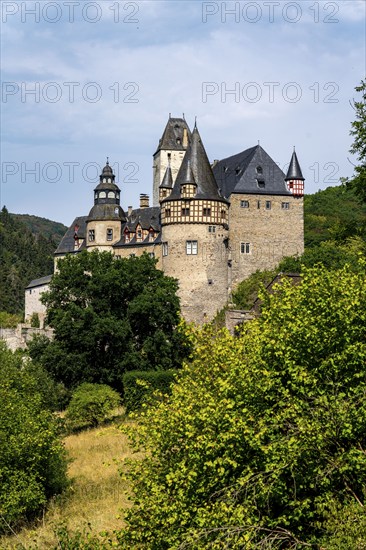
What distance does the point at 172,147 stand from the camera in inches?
2936

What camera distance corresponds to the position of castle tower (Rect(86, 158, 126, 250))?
69.3m

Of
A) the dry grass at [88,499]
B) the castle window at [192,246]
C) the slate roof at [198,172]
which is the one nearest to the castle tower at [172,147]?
the slate roof at [198,172]

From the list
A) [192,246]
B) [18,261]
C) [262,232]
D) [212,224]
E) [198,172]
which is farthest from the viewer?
[18,261]

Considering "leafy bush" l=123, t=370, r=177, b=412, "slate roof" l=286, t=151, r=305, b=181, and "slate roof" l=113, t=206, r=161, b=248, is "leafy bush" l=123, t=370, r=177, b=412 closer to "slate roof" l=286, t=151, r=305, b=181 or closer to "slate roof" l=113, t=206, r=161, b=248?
"slate roof" l=113, t=206, r=161, b=248

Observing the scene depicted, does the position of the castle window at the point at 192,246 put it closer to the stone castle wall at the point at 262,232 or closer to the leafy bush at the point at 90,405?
the stone castle wall at the point at 262,232

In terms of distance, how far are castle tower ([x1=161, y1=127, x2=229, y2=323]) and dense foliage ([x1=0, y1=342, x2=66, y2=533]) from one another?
31.4 m

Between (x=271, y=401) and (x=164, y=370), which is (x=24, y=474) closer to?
(x=271, y=401)

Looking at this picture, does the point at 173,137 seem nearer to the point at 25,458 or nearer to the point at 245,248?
the point at 245,248

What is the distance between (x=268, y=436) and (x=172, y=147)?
6236 centimetres

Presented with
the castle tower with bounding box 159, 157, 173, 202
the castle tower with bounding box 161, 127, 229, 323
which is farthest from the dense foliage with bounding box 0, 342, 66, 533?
the castle tower with bounding box 159, 157, 173, 202

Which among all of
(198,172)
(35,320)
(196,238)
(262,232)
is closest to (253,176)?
(262,232)

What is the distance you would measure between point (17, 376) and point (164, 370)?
13.6 metres

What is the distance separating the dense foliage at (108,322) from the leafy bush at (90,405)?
2.91m

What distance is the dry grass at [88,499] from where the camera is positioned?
19625 mm
